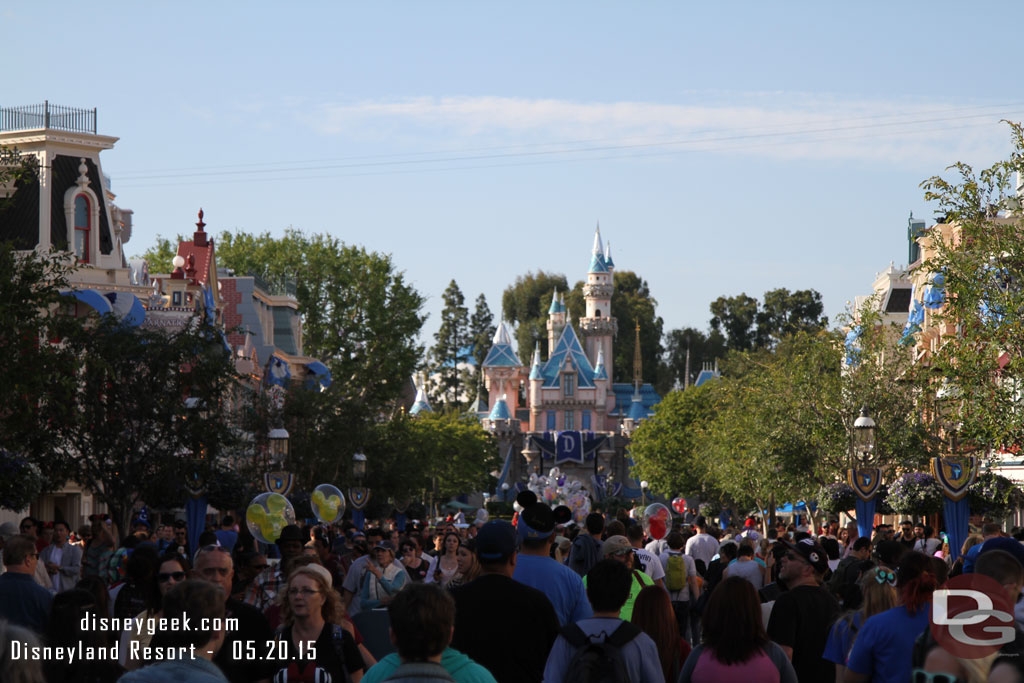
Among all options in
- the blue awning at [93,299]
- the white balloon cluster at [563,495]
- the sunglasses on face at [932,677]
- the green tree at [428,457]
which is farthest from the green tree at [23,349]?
the green tree at [428,457]

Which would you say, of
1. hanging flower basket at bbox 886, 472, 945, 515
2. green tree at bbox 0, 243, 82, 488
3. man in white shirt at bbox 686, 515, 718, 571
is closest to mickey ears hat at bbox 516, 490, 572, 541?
man in white shirt at bbox 686, 515, 718, 571

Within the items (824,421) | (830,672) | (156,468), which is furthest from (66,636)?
(824,421)

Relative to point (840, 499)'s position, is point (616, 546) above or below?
above

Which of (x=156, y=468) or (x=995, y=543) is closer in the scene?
(x=995, y=543)

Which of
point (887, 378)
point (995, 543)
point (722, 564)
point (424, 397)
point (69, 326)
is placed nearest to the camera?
point (995, 543)

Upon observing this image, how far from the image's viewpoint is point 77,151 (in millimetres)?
38875

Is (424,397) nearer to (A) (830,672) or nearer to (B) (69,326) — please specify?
(B) (69,326)

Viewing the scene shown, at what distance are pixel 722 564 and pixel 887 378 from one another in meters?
26.4

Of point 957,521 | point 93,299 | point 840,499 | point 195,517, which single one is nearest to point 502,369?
point 93,299

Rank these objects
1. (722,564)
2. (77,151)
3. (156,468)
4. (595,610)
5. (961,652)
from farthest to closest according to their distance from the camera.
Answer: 1. (77,151)
2. (156,468)
3. (722,564)
4. (595,610)
5. (961,652)

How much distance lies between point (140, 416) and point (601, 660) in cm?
2309

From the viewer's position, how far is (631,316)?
467 ft

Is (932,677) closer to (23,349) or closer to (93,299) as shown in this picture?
(23,349)

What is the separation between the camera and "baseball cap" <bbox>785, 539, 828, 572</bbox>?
10.1m
